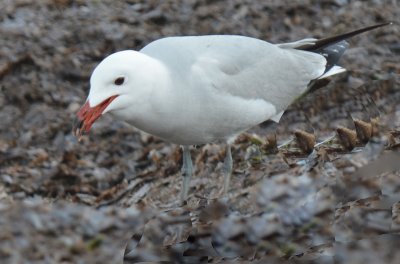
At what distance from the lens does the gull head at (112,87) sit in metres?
4.22

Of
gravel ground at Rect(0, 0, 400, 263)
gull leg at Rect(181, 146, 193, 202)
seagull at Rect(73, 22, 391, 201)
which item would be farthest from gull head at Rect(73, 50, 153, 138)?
gull leg at Rect(181, 146, 193, 202)

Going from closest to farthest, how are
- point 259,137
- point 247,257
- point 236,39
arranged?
point 247,257 < point 236,39 < point 259,137

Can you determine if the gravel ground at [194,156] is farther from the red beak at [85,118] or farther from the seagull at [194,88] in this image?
the red beak at [85,118]

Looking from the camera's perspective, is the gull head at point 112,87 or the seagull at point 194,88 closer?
the gull head at point 112,87

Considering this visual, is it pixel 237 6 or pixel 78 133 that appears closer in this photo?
pixel 78 133

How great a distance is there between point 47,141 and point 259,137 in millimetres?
1851

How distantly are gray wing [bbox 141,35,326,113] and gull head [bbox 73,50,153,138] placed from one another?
0.36m

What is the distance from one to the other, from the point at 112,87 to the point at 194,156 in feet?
7.21

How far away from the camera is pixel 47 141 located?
688cm

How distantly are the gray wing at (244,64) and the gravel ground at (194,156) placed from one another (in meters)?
0.37

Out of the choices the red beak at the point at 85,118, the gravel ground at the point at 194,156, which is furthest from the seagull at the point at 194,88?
the gravel ground at the point at 194,156

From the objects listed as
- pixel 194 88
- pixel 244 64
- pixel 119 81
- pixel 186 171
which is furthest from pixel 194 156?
pixel 119 81

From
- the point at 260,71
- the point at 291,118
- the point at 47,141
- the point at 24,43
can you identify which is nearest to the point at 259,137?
the point at 291,118

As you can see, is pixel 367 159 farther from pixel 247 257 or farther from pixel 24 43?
pixel 24 43
